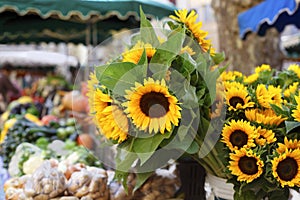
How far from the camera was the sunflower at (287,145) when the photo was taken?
44.8 inches

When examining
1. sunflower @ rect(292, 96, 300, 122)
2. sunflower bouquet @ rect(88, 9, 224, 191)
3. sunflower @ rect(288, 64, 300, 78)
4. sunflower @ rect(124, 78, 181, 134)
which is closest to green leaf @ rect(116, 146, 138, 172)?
sunflower bouquet @ rect(88, 9, 224, 191)

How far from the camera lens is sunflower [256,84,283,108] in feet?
4.14

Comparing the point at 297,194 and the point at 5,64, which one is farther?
the point at 5,64

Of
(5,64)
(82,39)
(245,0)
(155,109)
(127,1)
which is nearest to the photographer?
(155,109)

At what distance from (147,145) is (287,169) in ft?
1.37

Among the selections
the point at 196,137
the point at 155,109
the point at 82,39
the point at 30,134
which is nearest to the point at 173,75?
the point at 155,109

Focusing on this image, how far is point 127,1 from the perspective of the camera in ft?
10.4

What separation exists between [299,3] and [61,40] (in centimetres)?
403

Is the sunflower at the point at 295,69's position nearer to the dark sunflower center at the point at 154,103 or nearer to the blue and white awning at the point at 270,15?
the dark sunflower center at the point at 154,103

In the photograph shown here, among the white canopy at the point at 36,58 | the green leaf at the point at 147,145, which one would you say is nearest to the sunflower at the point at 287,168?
the green leaf at the point at 147,145

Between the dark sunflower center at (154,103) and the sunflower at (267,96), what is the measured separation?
0.35 meters

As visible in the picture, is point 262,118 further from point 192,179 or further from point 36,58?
point 36,58

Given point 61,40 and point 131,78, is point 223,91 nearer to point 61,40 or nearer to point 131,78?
point 131,78

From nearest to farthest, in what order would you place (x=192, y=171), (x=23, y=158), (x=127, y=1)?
(x=192, y=171) < (x=23, y=158) < (x=127, y=1)
